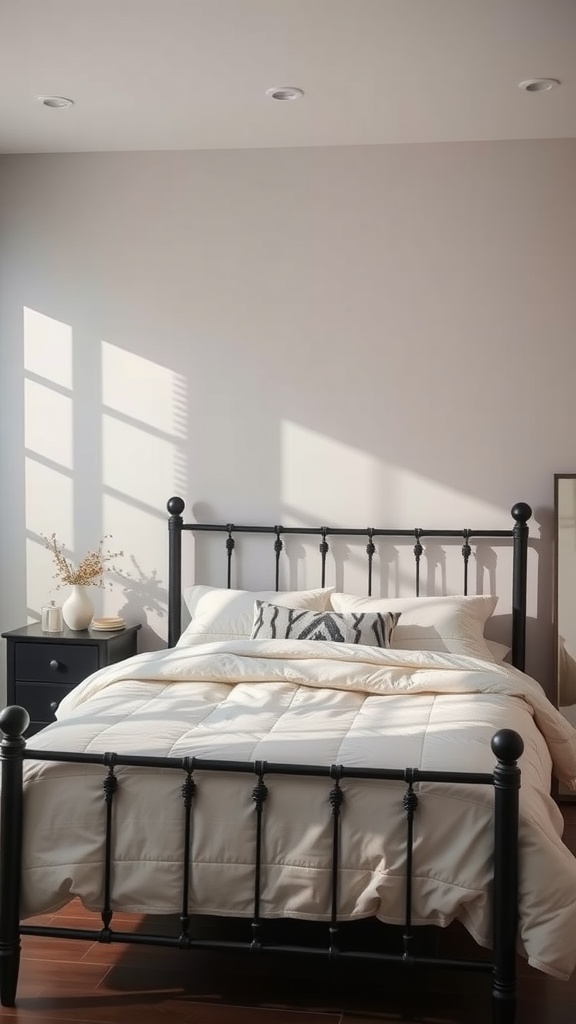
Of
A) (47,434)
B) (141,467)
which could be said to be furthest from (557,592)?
(47,434)

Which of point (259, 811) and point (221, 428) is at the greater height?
point (221, 428)

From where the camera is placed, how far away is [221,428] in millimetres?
4891

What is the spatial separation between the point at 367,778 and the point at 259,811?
286mm

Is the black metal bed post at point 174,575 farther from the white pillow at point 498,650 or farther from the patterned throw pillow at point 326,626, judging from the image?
the white pillow at point 498,650

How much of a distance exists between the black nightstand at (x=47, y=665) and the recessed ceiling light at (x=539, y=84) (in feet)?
8.79

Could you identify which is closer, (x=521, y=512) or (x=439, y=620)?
(x=439, y=620)

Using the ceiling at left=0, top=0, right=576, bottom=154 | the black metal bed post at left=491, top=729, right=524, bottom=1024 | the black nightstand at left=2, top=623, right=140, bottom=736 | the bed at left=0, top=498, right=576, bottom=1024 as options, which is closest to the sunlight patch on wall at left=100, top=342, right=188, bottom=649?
the black nightstand at left=2, top=623, right=140, bottom=736

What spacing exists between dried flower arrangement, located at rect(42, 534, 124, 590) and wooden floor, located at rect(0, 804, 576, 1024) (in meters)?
1.92

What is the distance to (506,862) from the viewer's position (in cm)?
259

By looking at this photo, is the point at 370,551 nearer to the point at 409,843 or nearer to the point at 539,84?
the point at 539,84

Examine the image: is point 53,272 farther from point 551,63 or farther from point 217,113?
point 551,63

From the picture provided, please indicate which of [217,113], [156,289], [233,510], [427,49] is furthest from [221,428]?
[427,49]

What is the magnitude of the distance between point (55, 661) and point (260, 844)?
205cm

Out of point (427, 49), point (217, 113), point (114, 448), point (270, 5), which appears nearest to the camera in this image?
point (270, 5)
